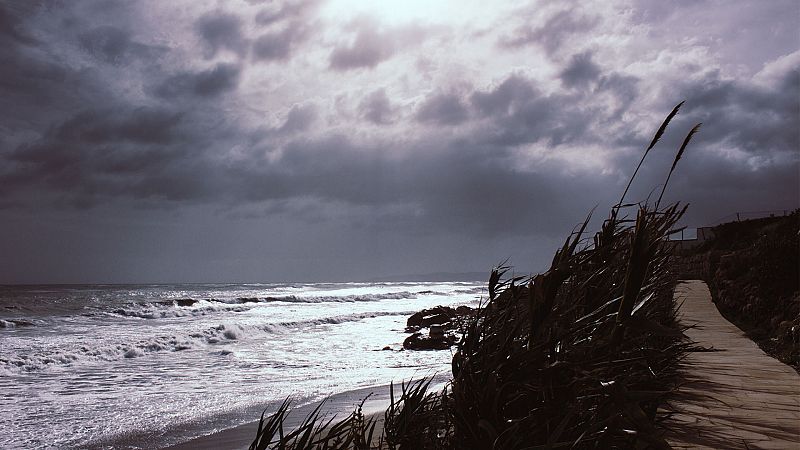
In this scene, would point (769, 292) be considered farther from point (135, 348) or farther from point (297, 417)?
point (135, 348)

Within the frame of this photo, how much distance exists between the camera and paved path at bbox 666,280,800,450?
479 cm

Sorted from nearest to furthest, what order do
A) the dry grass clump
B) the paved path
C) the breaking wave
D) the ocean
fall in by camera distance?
the dry grass clump, the paved path, the ocean, the breaking wave

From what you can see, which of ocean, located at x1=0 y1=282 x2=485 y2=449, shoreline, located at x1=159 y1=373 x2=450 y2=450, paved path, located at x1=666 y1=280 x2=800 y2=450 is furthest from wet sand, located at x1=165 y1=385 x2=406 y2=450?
paved path, located at x1=666 y1=280 x2=800 y2=450

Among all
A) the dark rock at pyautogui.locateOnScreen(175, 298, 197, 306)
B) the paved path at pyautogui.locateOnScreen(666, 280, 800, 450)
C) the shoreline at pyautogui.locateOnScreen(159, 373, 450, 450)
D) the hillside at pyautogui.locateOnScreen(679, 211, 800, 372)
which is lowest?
the dark rock at pyautogui.locateOnScreen(175, 298, 197, 306)

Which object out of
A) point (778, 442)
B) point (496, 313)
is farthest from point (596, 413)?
point (778, 442)

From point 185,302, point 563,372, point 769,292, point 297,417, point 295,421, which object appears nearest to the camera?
point 563,372

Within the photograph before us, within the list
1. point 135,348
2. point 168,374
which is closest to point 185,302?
point 135,348

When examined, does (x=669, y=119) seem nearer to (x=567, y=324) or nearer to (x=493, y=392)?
(x=567, y=324)

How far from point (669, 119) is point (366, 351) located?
53.6 feet

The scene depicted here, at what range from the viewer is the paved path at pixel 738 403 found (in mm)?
4785

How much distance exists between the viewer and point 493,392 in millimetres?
2865

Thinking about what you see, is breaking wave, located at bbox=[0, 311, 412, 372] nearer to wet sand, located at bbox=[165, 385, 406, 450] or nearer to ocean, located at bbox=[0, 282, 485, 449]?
ocean, located at bbox=[0, 282, 485, 449]

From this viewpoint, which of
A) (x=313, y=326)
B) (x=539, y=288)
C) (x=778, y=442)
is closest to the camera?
(x=539, y=288)

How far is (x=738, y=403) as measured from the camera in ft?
19.9
